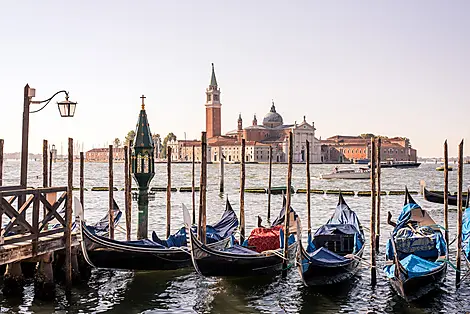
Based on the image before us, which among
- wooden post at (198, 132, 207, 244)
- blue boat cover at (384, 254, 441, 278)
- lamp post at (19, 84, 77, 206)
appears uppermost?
lamp post at (19, 84, 77, 206)

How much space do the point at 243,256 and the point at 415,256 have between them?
199cm

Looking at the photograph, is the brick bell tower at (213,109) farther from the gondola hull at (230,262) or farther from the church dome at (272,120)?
the gondola hull at (230,262)

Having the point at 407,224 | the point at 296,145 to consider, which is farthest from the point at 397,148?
the point at 407,224

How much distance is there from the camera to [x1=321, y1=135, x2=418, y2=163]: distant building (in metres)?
79.4

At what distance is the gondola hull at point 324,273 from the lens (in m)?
6.84

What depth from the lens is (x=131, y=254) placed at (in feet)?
23.5

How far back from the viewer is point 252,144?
7906 cm

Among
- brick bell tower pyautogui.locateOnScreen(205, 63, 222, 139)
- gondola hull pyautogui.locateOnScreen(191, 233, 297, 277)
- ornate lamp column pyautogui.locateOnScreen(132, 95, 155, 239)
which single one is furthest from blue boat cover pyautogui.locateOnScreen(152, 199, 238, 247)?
brick bell tower pyautogui.locateOnScreen(205, 63, 222, 139)

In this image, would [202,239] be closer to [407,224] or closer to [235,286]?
[235,286]

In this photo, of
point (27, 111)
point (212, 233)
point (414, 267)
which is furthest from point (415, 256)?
point (27, 111)

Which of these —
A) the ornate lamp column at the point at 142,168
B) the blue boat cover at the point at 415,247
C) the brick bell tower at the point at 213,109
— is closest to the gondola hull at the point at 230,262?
the blue boat cover at the point at 415,247

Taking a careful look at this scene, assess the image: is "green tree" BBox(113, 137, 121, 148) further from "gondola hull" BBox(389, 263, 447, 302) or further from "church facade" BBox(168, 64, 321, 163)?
"gondola hull" BBox(389, 263, 447, 302)

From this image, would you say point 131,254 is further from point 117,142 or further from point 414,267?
point 117,142

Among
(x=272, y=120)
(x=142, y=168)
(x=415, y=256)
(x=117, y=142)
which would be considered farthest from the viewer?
(x=117, y=142)
